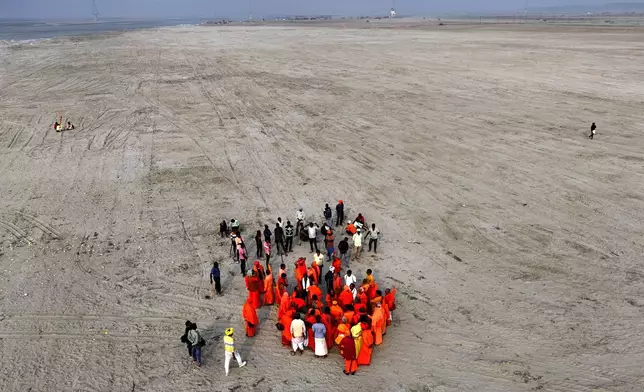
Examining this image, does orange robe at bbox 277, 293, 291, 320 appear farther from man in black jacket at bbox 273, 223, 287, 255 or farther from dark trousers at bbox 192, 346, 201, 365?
man in black jacket at bbox 273, 223, 287, 255

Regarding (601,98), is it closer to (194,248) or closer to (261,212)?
(261,212)

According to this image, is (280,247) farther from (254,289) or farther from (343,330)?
(343,330)

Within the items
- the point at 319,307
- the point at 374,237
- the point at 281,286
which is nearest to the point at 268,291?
the point at 281,286

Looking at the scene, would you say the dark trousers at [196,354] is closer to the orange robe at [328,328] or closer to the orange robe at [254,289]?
the orange robe at [254,289]

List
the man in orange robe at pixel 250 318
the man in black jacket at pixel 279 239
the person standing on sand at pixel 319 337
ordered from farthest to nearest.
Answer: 1. the man in black jacket at pixel 279 239
2. the man in orange robe at pixel 250 318
3. the person standing on sand at pixel 319 337

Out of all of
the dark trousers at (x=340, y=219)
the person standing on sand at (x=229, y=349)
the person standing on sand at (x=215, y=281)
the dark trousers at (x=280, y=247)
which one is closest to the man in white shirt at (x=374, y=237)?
the dark trousers at (x=340, y=219)

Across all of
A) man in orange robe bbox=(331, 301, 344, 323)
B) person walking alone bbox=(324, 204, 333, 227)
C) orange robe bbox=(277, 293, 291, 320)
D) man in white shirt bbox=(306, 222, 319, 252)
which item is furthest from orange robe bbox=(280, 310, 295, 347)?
person walking alone bbox=(324, 204, 333, 227)

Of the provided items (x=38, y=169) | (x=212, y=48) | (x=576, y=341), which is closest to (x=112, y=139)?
(x=38, y=169)
